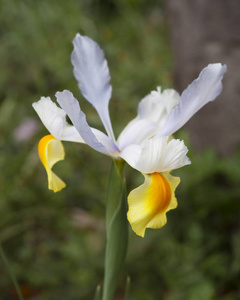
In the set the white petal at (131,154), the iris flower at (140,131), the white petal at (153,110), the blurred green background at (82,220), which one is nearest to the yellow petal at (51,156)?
the iris flower at (140,131)

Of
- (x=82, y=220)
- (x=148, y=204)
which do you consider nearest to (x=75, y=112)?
(x=148, y=204)

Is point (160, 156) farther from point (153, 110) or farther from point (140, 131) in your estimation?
point (153, 110)

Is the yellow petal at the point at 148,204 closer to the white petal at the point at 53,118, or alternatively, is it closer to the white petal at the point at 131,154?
the white petal at the point at 131,154

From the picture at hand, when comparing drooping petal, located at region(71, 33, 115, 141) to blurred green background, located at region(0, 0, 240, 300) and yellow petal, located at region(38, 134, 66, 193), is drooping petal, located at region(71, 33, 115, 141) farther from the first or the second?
blurred green background, located at region(0, 0, 240, 300)

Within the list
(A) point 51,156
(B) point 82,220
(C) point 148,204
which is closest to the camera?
(C) point 148,204

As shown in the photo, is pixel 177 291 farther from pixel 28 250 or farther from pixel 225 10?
pixel 225 10

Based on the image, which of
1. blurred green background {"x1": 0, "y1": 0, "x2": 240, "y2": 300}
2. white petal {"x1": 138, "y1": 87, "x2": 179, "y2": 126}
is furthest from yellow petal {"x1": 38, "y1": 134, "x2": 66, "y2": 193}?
blurred green background {"x1": 0, "y1": 0, "x2": 240, "y2": 300}

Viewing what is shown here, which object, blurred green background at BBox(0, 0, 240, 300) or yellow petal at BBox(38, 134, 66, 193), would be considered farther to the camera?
blurred green background at BBox(0, 0, 240, 300)

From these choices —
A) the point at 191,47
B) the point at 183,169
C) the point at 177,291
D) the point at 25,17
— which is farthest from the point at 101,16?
the point at 177,291

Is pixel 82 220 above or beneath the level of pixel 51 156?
beneath
